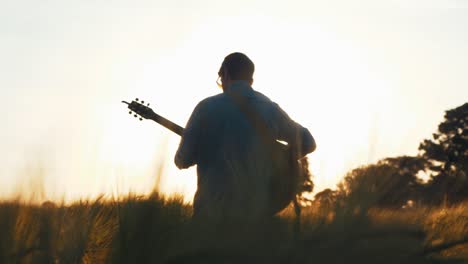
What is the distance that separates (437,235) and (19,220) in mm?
1696

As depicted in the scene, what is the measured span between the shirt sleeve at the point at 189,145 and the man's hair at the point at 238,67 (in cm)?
51

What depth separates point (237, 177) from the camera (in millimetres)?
2836

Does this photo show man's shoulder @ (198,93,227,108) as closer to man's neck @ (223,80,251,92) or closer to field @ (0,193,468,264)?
man's neck @ (223,80,251,92)

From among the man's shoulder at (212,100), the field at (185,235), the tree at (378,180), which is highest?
the man's shoulder at (212,100)

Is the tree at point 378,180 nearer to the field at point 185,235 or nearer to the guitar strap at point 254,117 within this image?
the field at point 185,235

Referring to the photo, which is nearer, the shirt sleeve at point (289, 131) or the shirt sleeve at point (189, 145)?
the shirt sleeve at point (189, 145)

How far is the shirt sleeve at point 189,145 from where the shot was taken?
16.8ft

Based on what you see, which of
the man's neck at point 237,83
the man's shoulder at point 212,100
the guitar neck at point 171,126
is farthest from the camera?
the guitar neck at point 171,126

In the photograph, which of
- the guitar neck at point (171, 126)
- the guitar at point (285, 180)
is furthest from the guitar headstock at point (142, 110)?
the guitar at point (285, 180)

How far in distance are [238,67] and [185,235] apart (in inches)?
129

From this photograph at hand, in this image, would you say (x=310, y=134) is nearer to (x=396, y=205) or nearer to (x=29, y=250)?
(x=396, y=205)

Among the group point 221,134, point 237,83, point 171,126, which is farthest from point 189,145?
point 171,126

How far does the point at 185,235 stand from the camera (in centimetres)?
247

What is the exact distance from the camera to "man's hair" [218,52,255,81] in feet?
18.5
